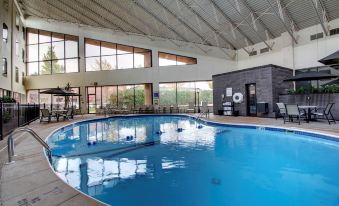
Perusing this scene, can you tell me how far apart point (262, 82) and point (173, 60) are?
338 inches

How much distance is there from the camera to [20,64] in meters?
18.2

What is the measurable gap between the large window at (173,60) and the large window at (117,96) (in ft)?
8.22

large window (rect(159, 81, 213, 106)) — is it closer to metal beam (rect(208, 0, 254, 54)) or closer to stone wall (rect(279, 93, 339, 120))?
metal beam (rect(208, 0, 254, 54))

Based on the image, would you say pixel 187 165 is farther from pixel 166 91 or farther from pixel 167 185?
pixel 166 91

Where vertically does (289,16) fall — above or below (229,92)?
above

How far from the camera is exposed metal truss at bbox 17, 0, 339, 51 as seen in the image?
1098 cm

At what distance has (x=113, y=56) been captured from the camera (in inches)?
749

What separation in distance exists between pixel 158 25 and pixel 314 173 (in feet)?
45.5

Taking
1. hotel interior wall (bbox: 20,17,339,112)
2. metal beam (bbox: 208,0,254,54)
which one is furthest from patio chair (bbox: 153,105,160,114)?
metal beam (bbox: 208,0,254,54)

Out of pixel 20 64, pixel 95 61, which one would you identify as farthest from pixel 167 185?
pixel 20 64

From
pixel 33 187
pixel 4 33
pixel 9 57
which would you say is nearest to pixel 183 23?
pixel 4 33

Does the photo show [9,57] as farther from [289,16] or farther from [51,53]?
[289,16]

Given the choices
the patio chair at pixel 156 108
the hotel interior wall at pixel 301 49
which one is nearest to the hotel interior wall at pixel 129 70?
the patio chair at pixel 156 108

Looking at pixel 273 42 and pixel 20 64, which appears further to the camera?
pixel 20 64
